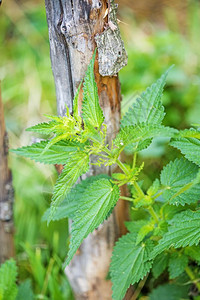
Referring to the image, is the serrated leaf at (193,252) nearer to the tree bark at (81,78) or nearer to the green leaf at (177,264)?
the green leaf at (177,264)

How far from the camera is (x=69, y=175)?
84cm

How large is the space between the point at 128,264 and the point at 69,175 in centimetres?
32

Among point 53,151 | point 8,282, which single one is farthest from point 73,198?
point 8,282

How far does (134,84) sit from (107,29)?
4.74 ft

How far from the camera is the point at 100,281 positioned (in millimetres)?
1296

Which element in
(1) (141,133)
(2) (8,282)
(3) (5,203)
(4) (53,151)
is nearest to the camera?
(1) (141,133)

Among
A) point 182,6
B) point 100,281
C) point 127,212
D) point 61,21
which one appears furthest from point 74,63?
point 182,6

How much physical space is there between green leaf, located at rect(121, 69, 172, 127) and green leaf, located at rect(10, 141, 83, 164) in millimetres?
182

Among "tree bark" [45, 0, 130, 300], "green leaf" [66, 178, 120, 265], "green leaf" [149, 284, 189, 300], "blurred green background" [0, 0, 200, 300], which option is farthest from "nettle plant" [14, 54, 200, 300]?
"blurred green background" [0, 0, 200, 300]

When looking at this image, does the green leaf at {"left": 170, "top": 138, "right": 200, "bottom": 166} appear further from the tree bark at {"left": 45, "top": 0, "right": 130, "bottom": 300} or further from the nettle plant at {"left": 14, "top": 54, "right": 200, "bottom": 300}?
the tree bark at {"left": 45, "top": 0, "right": 130, "bottom": 300}

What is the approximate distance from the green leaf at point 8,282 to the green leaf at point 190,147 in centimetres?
74

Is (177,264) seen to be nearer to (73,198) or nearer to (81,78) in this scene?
(73,198)

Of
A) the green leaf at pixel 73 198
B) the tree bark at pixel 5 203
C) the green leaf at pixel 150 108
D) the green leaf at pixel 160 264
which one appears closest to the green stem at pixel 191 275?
the green leaf at pixel 160 264

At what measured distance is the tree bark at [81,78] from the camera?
0.94 metres
